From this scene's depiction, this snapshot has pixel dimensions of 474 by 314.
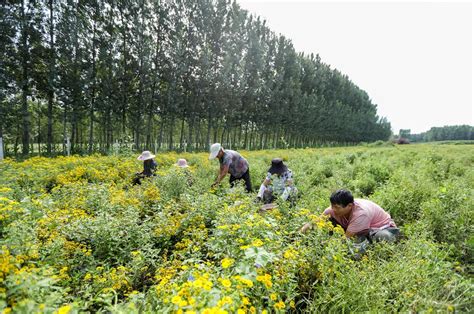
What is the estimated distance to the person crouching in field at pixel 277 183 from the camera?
5030 mm

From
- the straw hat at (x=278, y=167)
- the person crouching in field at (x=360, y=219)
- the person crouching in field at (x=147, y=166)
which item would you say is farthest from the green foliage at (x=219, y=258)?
the person crouching in field at (x=147, y=166)

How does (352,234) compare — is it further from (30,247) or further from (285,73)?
(285,73)

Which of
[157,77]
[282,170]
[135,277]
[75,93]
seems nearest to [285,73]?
[157,77]

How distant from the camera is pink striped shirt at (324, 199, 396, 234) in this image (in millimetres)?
3418

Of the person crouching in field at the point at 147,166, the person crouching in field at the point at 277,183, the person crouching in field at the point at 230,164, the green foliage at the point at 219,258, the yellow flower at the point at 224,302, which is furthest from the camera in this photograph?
the person crouching in field at the point at 147,166

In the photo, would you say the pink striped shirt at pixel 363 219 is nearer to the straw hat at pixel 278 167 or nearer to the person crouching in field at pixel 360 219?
the person crouching in field at pixel 360 219

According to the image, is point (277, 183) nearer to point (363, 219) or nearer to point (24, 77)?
point (363, 219)

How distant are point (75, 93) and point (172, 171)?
14.9 meters

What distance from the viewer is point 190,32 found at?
22.1m

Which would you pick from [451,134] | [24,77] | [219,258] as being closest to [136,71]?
[24,77]

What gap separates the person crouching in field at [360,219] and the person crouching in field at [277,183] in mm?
1375

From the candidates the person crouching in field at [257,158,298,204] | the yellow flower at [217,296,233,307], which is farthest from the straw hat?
the yellow flower at [217,296,233,307]

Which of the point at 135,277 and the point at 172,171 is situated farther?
the point at 172,171

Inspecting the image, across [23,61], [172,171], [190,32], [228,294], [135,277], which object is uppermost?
[190,32]
